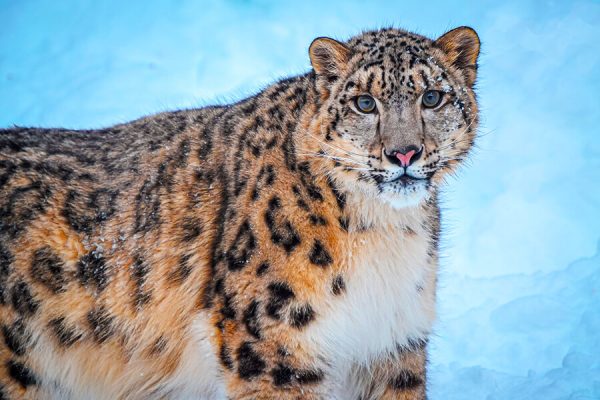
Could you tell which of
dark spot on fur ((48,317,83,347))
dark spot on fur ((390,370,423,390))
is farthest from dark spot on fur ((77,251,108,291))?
dark spot on fur ((390,370,423,390))

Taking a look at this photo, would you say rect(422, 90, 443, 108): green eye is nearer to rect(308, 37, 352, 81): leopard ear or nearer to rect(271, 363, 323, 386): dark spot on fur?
A: rect(308, 37, 352, 81): leopard ear

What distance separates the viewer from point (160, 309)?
4965mm

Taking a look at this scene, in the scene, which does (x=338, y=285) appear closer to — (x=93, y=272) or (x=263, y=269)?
(x=263, y=269)

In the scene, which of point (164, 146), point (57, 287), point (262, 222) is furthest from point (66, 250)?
point (262, 222)

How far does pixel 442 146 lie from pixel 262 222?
1.11m

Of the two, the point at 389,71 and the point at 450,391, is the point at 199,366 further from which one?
the point at 450,391

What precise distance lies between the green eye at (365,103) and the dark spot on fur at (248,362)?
1471 millimetres

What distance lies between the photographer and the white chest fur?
4.52 meters

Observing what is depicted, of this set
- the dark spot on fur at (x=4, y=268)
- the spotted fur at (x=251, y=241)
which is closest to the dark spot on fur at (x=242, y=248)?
the spotted fur at (x=251, y=241)

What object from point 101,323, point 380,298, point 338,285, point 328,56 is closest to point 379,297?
point 380,298

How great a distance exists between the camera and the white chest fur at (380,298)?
178 inches

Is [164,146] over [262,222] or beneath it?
over

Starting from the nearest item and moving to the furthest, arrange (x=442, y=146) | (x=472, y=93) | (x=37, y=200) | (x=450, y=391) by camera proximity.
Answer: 1. (x=442, y=146)
2. (x=472, y=93)
3. (x=37, y=200)
4. (x=450, y=391)

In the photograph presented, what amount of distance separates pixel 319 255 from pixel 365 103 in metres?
0.90
